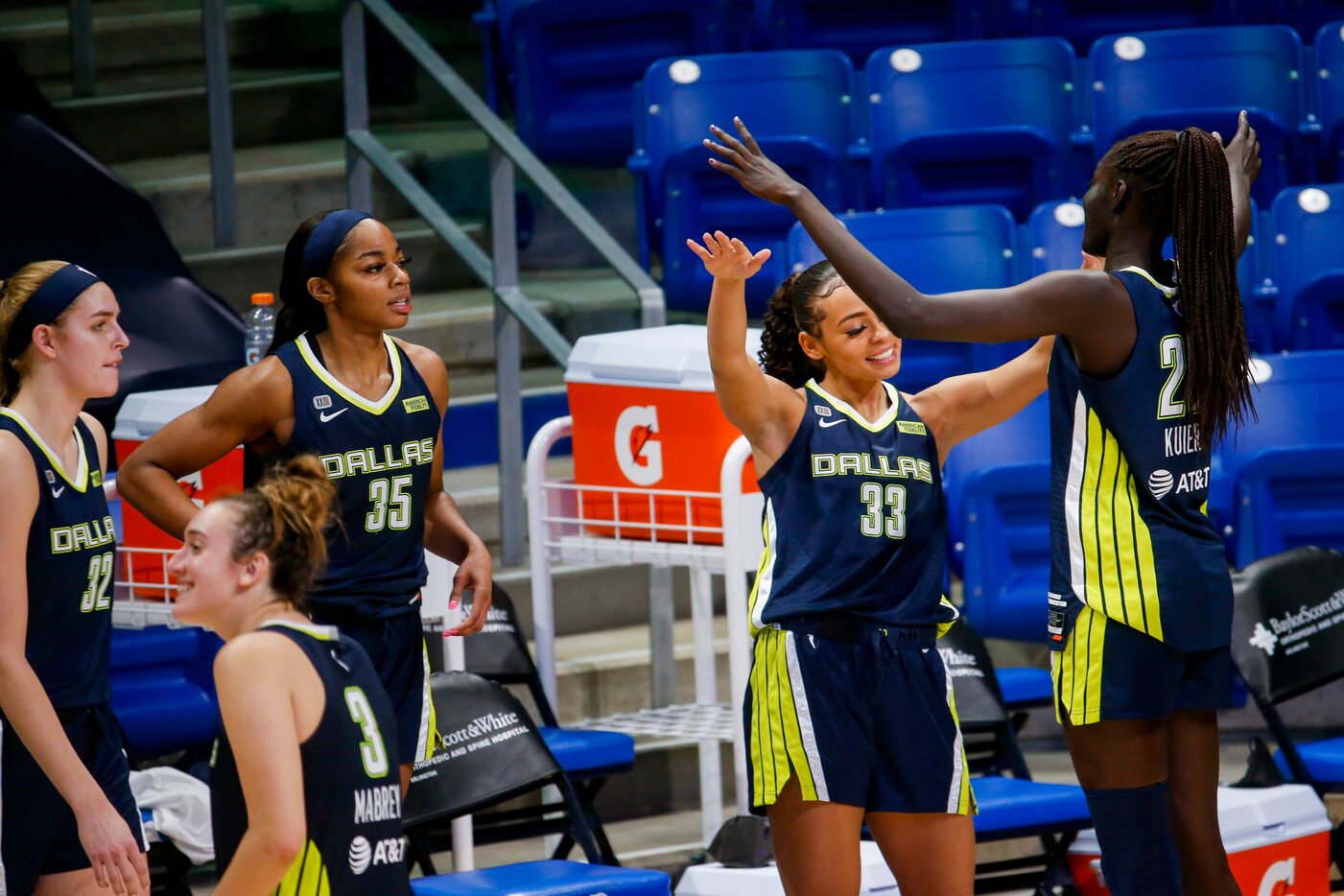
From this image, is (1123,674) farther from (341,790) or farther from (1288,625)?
(1288,625)

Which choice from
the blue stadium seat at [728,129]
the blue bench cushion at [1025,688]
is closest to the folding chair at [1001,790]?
the blue bench cushion at [1025,688]

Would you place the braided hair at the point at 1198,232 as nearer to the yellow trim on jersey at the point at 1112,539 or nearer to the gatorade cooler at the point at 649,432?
the yellow trim on jersey at the point at 1112,539

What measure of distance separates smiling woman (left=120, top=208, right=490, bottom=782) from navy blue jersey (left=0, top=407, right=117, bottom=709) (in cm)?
20

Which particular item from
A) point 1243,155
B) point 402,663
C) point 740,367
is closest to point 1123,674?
point 740,367

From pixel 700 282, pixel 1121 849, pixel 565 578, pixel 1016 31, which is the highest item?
pixel 1016 31

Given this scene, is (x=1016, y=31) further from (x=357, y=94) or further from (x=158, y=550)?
(x=158, y=550)

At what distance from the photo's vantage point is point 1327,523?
205 inches

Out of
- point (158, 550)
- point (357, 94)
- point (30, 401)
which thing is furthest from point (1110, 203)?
point (357, 94)

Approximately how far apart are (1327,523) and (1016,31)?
2449mm

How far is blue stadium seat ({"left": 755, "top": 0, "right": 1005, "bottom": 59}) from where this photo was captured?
22.5 ft

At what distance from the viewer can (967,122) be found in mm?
6172

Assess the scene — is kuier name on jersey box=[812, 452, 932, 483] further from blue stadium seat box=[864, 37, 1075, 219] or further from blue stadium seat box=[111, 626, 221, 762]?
blue stadium seat box=[864, 37, 1075, 219]

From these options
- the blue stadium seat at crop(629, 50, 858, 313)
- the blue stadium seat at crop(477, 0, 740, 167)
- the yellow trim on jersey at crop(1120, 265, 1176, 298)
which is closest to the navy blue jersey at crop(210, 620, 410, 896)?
the yellow trim on jersey at crop(1120, 265, 1176, 298)

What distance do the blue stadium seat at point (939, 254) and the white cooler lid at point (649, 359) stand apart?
0.98 metres
